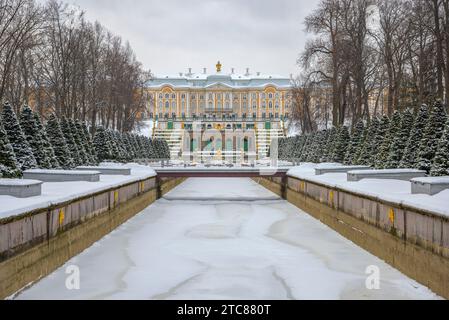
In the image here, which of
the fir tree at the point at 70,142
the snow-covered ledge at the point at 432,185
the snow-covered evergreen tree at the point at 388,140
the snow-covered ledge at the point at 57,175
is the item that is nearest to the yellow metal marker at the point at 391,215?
the snow-covered ledge at the point at 432,185

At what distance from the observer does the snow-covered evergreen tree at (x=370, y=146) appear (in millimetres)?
34078

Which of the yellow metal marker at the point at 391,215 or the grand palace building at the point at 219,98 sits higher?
the grand palace building at the point at 219,98

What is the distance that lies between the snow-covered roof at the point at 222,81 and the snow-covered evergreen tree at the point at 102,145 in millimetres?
115211

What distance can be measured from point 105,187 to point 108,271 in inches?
281

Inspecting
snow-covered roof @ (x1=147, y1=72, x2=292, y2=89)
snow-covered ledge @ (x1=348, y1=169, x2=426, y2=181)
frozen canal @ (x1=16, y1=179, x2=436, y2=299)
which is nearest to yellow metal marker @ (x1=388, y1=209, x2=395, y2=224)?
frozen canal @ (x1=16, y1=179, x2=436, y2=299)

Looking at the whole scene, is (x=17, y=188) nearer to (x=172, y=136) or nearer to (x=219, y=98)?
(x=172, y=136)

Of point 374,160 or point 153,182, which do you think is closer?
point 374,160

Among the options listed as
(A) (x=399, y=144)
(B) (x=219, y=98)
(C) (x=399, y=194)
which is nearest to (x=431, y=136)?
(A) (x=399, y=144)

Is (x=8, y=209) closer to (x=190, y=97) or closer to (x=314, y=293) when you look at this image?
(x=314, y=293)

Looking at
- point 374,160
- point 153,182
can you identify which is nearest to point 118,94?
point 153,182

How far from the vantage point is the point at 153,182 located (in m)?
42.7

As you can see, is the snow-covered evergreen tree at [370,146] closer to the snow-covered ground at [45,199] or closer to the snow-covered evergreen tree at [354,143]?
the snow-covered evergreen tree at [354,143]

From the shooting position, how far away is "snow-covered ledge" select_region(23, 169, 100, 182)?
25.6m
